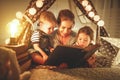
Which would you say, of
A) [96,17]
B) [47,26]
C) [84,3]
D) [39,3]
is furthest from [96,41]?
[39,3]

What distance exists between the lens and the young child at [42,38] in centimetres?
223

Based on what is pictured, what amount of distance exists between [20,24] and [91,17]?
74 cm

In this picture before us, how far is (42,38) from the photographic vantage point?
2.35 meters

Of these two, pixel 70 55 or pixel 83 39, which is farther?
pixel 83 39

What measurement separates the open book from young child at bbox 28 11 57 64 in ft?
0.46

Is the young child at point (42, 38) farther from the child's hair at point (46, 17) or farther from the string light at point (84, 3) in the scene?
the string light at point (84, 3)

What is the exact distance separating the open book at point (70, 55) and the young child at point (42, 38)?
14cm

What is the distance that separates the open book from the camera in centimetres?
193

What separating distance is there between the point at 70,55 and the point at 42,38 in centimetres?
42

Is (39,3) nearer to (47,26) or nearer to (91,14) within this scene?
(47,26)

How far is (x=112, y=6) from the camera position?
10.2 ft

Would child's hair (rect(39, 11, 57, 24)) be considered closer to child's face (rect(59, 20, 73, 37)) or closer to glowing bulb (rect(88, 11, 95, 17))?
child's face (rect(59, 20, 73, 37))

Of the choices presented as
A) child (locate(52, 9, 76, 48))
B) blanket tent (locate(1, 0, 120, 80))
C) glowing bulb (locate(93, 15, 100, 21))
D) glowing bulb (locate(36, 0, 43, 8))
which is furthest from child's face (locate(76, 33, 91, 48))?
glowing bulb (locate(36, 0, 43, 8))

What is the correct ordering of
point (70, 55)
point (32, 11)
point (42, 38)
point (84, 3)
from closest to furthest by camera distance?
1. point (70, 55)
2. point (42, 38)
3. point (32, 11)
4. point (84, 3)
